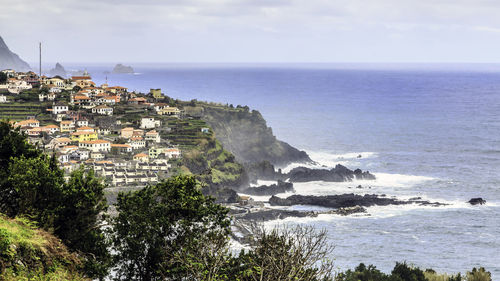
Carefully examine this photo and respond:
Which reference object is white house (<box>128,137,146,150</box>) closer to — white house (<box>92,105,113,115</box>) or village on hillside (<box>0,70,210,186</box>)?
village on hillside (<box>0,70,210,186</box>)

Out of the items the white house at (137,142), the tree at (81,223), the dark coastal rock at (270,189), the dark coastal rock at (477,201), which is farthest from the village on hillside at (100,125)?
the tree at (81,223)

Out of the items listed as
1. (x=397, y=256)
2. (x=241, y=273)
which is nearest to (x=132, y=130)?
(x=397, y=256)

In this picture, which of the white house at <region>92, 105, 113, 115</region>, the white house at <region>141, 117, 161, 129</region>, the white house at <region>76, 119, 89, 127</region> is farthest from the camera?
the white house at <region>92, 105, 113, 115</region>

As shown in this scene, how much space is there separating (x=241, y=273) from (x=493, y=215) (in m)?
45.6

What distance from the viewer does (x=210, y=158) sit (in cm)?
7362

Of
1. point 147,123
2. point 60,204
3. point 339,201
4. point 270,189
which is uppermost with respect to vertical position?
point 60,204

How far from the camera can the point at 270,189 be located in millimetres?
67312

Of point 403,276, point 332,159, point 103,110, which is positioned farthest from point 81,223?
point 332,159

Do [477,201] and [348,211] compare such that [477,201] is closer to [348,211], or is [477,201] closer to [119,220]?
[348,211]

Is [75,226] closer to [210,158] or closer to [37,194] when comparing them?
[37,194]

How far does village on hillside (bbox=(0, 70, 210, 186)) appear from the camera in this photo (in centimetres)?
6444

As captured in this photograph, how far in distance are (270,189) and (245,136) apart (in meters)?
29.7

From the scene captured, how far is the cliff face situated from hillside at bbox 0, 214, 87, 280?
65401mm

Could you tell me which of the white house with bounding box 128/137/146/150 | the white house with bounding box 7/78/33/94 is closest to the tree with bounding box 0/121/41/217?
the white house with bounding box 128/137/146/150
